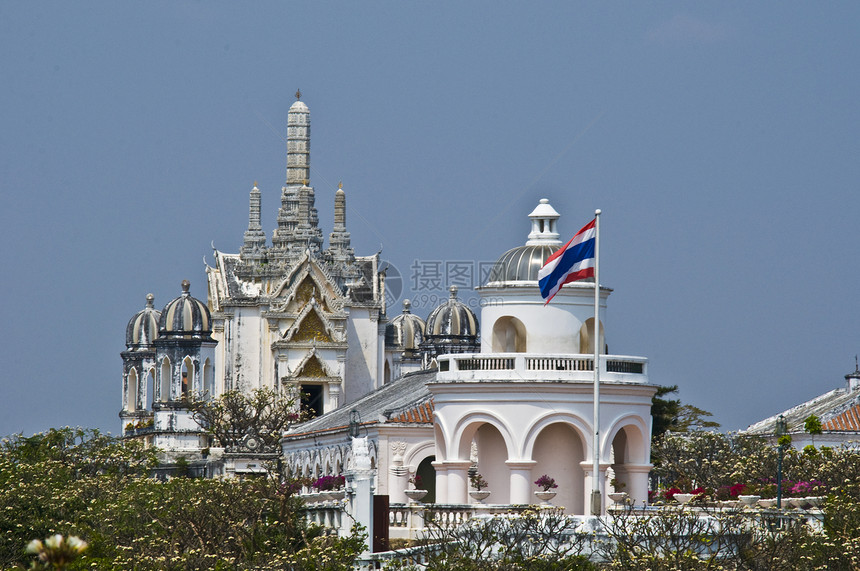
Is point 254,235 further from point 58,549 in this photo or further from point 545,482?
point 58,549

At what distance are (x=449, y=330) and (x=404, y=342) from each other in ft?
34.0

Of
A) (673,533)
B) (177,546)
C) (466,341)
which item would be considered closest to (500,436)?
(177,546)

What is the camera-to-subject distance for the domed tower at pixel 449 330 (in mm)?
96000

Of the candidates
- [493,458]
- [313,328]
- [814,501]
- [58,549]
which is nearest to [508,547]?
[814,501]

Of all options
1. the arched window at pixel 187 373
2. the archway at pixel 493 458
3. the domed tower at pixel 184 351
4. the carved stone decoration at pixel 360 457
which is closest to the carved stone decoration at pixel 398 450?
the archway at pixel 493 458

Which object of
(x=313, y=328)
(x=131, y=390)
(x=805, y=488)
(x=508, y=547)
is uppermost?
(x=313, y=328)

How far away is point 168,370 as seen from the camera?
86375 millimetres

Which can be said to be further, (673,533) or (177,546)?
(177,546)

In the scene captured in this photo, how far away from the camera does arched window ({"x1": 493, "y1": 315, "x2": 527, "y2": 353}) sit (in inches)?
1905

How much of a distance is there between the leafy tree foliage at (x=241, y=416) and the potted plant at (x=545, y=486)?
109 feet

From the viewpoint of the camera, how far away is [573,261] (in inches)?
1762

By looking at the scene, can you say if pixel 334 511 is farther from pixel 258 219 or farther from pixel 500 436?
pixel 258 219

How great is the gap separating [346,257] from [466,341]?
28.8ft

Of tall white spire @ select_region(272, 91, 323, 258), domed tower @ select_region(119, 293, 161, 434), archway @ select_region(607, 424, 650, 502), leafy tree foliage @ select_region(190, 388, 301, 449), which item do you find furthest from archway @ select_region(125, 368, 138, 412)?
archway @ select_region(607, 424, 650, 502)
